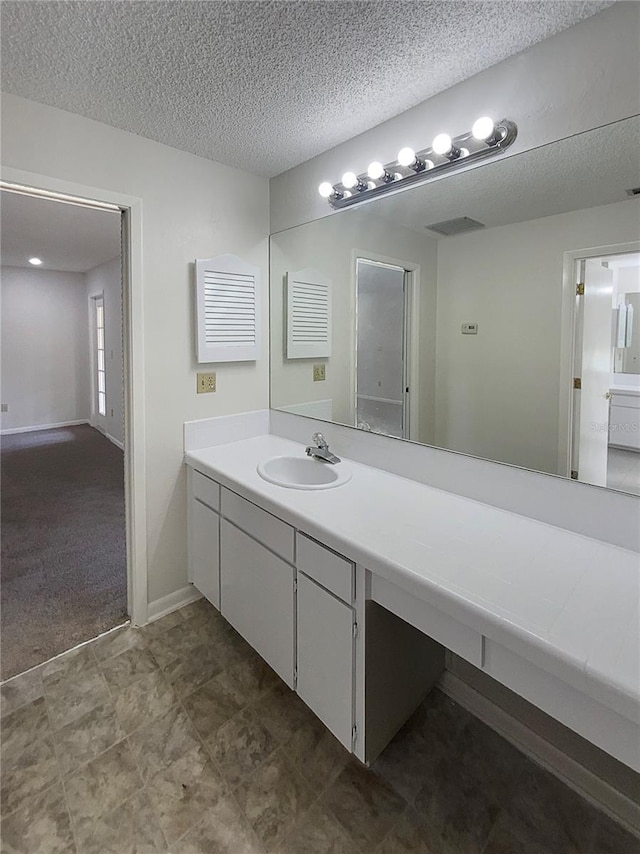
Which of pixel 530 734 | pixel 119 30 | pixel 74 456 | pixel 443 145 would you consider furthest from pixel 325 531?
pixel 74 456

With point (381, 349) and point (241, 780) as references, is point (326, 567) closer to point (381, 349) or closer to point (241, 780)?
point (241, 780)

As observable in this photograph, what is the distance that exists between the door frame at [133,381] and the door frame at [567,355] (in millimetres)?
1689

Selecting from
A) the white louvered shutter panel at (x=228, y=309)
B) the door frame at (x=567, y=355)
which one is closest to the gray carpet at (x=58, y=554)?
the white louvered shutter panel at (x=228, y=309)

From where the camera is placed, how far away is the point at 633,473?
123 centimetres

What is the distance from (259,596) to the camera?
5.60 ft

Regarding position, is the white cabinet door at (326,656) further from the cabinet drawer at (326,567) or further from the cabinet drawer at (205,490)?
the cabinet drawer at (205,490)

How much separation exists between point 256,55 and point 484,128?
0.74 m

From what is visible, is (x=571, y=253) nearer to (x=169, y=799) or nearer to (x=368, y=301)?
(x=368, y=301)

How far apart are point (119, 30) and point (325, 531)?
5.14 ft

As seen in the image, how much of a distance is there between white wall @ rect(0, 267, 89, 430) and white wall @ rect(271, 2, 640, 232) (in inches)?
236

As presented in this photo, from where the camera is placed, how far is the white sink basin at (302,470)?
1.89 m

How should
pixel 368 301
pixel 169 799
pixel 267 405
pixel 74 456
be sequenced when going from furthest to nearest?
pixel 74 456
pixel 267 405
pixel 368 301
pixel 169 799

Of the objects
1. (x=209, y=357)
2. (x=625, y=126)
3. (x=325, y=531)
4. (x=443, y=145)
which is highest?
(x=443, y=145)

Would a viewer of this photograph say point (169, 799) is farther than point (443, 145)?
No
